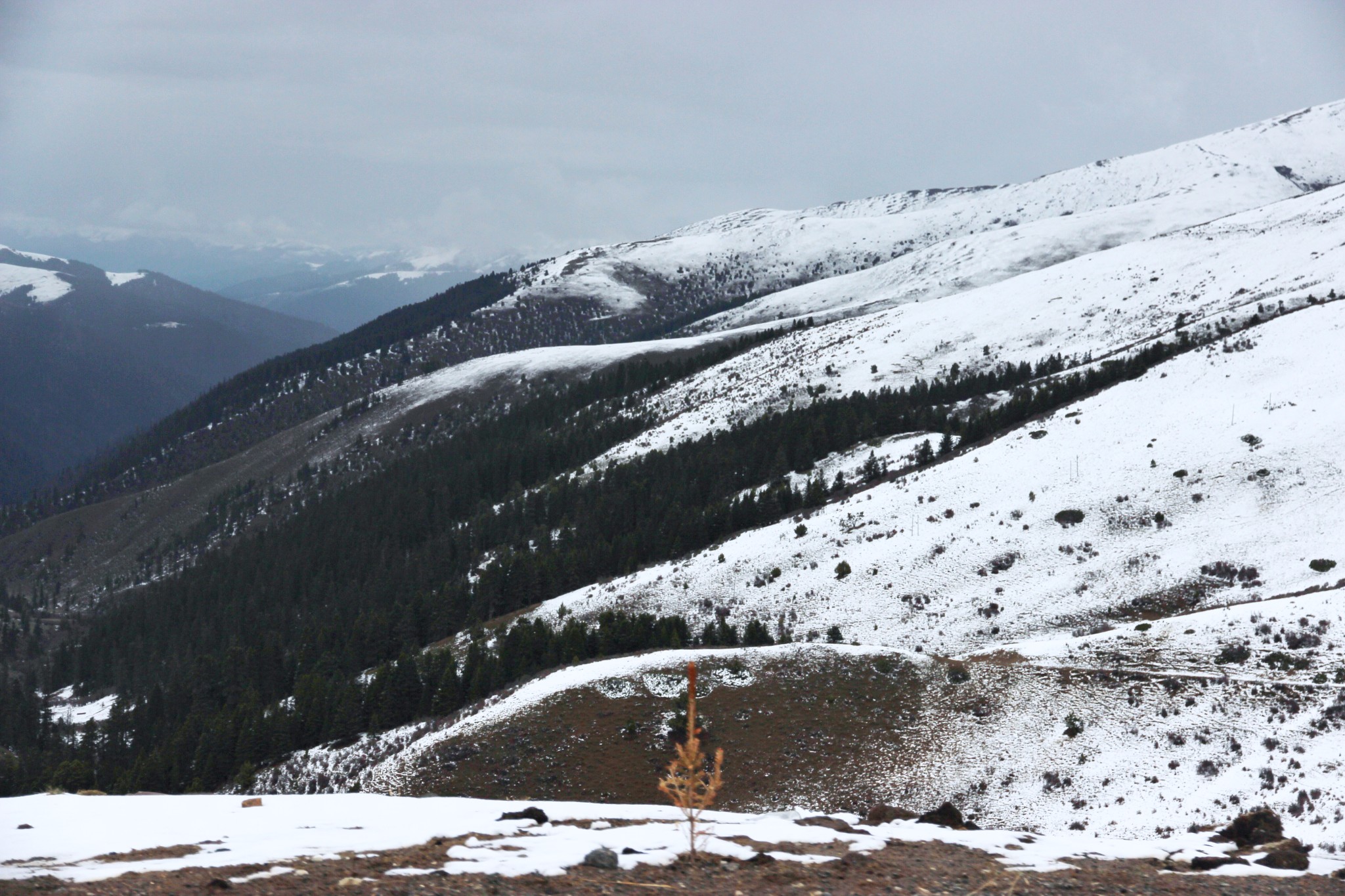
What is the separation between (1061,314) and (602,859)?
144m

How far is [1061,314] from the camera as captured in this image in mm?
136875

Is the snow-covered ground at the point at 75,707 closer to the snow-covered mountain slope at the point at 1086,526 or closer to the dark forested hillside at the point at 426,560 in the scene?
the dark forested hillside at the point at 426,560

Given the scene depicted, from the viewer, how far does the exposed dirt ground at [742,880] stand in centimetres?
1153

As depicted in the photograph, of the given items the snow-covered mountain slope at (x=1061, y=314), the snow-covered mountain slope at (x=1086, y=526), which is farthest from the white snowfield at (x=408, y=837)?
the snow-covered mountain slope at (x=1061, y=314)

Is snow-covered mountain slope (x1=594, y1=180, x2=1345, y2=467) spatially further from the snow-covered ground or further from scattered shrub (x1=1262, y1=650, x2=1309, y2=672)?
the snow-covered ground

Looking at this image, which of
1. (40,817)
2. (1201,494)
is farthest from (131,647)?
(1201,494)

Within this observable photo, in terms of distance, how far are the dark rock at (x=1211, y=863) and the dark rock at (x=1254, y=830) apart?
2.40 m

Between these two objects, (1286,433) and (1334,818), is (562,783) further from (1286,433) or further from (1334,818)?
(1286,433)

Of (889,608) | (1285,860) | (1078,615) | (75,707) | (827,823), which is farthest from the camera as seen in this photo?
(75,707)

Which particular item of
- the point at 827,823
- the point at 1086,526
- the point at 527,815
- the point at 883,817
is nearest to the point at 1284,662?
the point at 1086,526

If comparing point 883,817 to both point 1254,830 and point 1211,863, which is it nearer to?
point 1211,863

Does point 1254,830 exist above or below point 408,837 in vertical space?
below

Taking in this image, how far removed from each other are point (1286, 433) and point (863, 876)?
63164 mm

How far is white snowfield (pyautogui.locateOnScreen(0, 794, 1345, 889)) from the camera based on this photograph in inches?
516
